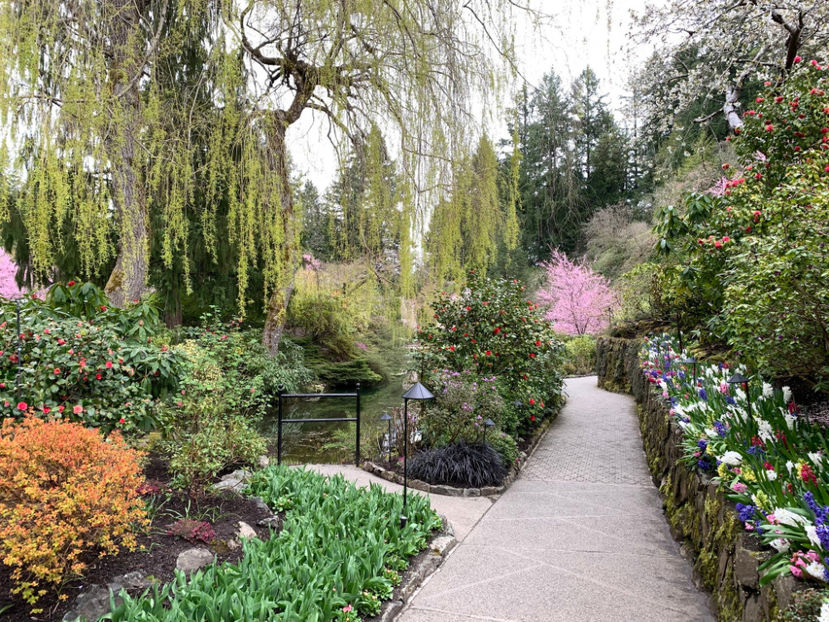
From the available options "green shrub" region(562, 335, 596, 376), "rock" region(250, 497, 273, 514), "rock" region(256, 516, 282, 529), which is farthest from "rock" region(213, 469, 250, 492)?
"green shrub" region(562, 335, 596, 376)

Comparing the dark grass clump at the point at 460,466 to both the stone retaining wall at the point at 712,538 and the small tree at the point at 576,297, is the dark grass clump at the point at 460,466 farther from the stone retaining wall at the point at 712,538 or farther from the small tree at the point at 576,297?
the small tree at the point at 576,297

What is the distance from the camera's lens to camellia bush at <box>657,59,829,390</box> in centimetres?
283

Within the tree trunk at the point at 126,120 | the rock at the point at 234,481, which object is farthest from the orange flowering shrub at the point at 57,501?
the rock at the point at 234,481

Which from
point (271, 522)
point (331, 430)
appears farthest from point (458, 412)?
point (331, 430)

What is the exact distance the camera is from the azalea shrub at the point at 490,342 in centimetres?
796

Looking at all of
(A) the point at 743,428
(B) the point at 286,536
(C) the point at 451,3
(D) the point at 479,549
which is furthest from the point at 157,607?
(A) the point at 743,428

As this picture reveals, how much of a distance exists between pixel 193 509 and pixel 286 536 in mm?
801

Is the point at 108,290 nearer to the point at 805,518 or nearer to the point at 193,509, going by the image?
the point at 193,509

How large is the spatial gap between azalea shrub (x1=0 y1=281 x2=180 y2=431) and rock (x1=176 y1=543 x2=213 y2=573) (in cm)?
118

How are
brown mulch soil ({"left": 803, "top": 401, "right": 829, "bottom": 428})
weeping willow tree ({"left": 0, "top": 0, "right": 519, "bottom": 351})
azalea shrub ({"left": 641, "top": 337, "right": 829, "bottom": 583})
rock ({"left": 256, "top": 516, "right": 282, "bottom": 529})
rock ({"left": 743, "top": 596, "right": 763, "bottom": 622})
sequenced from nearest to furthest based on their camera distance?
azalea shrub ({"left": 641, "top": 337, "right": 829, "bottom": 583}) < rock ({"left": 743, "top": 596, "right": 763, "bottom": 622}) < weeping willow tree ({"left": 0, "top": 0, "right": 519, "bottom": 351}) < rock ({"left": 256, "top": 516, "right": 282, "bottom": 529}) < brown mulch soil ({"left": 803, "top": 401, "right": 829, "bottom": 428})

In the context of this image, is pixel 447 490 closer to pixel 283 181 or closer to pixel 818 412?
pixel 818 412

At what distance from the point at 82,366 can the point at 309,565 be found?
2.02 metres

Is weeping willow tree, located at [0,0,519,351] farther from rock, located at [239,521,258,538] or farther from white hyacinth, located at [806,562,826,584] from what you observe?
white hyacinth, located at [806,562,826,584]

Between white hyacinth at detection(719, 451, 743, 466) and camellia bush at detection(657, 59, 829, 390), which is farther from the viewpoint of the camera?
white hyacinth at detection(719, 451, 743, 466)
